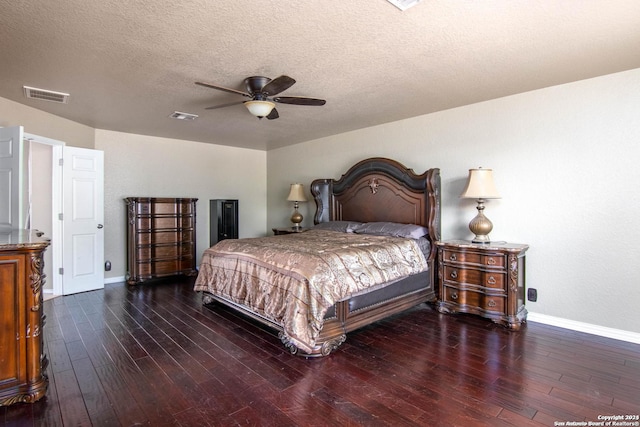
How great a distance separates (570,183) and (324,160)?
3712 mm

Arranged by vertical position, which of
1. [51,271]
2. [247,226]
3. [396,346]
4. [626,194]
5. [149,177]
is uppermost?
[149,177]

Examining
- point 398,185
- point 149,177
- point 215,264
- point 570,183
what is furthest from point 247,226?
point 570,183

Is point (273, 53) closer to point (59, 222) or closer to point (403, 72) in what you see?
point (403, 72)

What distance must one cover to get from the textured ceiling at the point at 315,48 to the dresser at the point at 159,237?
1.87 metres

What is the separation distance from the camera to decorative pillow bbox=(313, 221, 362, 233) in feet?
15.9

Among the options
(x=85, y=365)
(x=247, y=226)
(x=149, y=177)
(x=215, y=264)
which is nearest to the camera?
(x=85, y=365)

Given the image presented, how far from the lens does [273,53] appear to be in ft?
8.67

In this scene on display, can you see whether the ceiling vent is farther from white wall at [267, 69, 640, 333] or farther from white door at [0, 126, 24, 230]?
white door at [0, 126, 24, 230]

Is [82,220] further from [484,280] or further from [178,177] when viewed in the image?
[484,280]

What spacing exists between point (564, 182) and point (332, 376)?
10.00ft

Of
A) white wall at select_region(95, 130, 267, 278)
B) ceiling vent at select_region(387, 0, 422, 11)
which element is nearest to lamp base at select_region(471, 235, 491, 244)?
ceiling vent at select_region(387, 0, 422, 11)

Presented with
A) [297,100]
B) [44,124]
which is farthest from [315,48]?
[44,124]

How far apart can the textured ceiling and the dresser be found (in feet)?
6.15

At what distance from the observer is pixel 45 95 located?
141 inches
